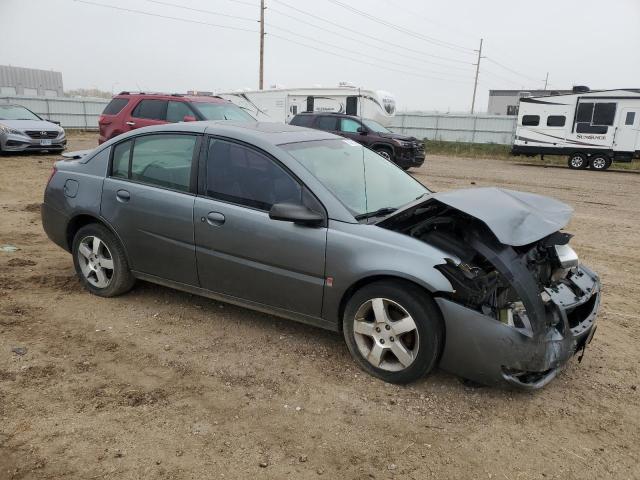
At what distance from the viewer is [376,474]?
2.51 m

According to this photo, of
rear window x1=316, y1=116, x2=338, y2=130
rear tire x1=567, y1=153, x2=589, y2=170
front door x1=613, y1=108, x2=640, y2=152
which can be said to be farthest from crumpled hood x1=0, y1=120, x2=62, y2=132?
front door x1=613, y1=108, x2=640, y2=152

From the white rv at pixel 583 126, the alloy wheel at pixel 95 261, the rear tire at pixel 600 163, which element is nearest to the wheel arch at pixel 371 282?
the alloy wheel at pixel 95 261

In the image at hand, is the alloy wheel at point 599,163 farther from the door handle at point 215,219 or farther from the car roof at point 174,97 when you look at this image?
the door handle at point 215,219

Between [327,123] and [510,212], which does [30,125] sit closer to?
[327,123]

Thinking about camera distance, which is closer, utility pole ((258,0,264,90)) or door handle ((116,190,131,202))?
door handle ((116,190,131,202))

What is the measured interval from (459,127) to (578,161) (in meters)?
11.7

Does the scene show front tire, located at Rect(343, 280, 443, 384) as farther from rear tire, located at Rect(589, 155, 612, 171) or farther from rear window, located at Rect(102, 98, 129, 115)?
rear tire, located at Rect(589, 155, 612, 171)

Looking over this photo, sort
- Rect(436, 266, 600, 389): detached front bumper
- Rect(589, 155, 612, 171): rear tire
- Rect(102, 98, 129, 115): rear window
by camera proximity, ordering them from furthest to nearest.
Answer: Rect(589, 155, 612, 171): rear tire < Rect(102, 98, 129, 115): rear window < Rect(436, 266, 600, 389): detached front bumper

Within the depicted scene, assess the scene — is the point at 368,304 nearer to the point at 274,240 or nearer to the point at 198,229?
the point at 274,240

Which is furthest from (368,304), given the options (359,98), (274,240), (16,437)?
(359,98)

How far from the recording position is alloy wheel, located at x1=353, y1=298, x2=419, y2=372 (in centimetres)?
316

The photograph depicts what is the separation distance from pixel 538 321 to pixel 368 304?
1.03m

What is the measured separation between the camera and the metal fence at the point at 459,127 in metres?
29.8

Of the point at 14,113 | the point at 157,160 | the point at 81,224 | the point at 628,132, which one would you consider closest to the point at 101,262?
the point at 81,224
